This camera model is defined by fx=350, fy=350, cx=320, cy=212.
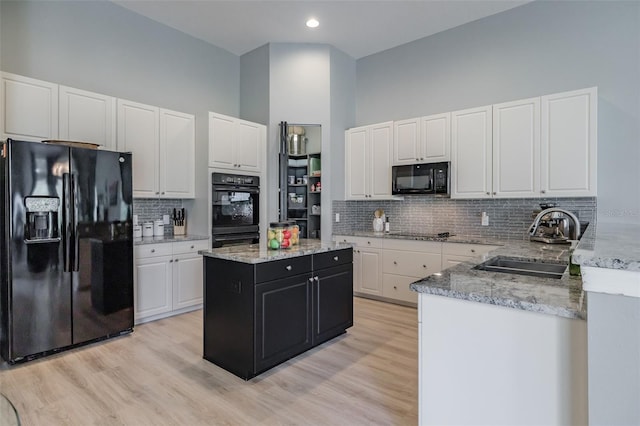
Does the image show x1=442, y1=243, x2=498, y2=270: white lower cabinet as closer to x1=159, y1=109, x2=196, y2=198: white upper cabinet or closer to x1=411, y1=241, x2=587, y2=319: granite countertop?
x1=411, y1=241, x2=587, y2=319: granite countertop

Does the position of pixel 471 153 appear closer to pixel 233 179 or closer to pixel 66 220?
pixel 233 179

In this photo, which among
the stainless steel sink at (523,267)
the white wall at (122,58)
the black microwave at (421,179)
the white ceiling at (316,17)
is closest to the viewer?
the stainless steel sink at (523,267)

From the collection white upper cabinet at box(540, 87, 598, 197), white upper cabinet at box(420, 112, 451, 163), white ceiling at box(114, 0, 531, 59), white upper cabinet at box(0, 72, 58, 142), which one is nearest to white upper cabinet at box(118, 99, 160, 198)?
white upper cabinet at box(0, 72, 58, 142)

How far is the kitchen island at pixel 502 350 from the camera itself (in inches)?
48.2

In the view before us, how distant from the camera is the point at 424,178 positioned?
13.9 ft

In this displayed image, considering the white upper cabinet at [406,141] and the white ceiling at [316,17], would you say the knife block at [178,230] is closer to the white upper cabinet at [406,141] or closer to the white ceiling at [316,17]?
the white ceiling at [316,17]

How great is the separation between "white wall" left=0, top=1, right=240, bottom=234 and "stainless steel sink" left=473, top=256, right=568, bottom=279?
3.26 meters

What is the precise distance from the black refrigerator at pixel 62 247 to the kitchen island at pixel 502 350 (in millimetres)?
2804

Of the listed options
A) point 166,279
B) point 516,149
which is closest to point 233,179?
point 166,279

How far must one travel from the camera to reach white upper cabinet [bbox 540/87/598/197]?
3.27 m

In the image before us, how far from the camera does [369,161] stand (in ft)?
16.0

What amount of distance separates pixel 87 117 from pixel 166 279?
1.81 m

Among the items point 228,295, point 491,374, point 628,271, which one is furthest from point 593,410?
point 228,295

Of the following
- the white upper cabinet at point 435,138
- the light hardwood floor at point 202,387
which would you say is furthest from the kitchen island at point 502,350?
the white upper cabinet at point 435,138
